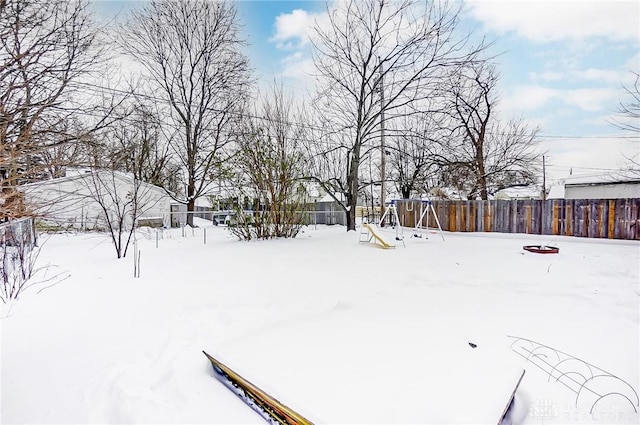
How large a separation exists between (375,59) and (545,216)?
22.3 ft

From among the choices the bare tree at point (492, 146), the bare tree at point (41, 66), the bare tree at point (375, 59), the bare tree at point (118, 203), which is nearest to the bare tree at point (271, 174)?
the bare tree at point (375, 59)

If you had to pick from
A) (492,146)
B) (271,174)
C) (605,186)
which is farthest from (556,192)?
(271,174)

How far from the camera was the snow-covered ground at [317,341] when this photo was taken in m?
1.65

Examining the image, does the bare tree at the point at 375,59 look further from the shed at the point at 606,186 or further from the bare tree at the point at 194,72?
the shed at the point at 606,186

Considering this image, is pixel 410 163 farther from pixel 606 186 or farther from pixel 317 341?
pixel 317 341

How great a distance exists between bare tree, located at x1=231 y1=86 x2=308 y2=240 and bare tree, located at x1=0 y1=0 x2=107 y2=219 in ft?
11.7

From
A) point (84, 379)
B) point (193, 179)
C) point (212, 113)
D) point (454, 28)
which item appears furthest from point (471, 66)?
point (193, 179)

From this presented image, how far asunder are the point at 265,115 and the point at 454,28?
17.4 ft

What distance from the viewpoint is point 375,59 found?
9.05m

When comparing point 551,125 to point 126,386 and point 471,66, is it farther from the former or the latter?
point 126,386

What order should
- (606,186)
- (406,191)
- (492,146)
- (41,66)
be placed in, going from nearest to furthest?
(41,66) < (606,186) < (492,146) < (406,191)

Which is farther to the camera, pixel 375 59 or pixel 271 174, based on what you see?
pixel 375 59

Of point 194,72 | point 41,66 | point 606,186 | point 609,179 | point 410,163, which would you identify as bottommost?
point 606,186

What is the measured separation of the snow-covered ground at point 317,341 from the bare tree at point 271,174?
3285 millimetres
